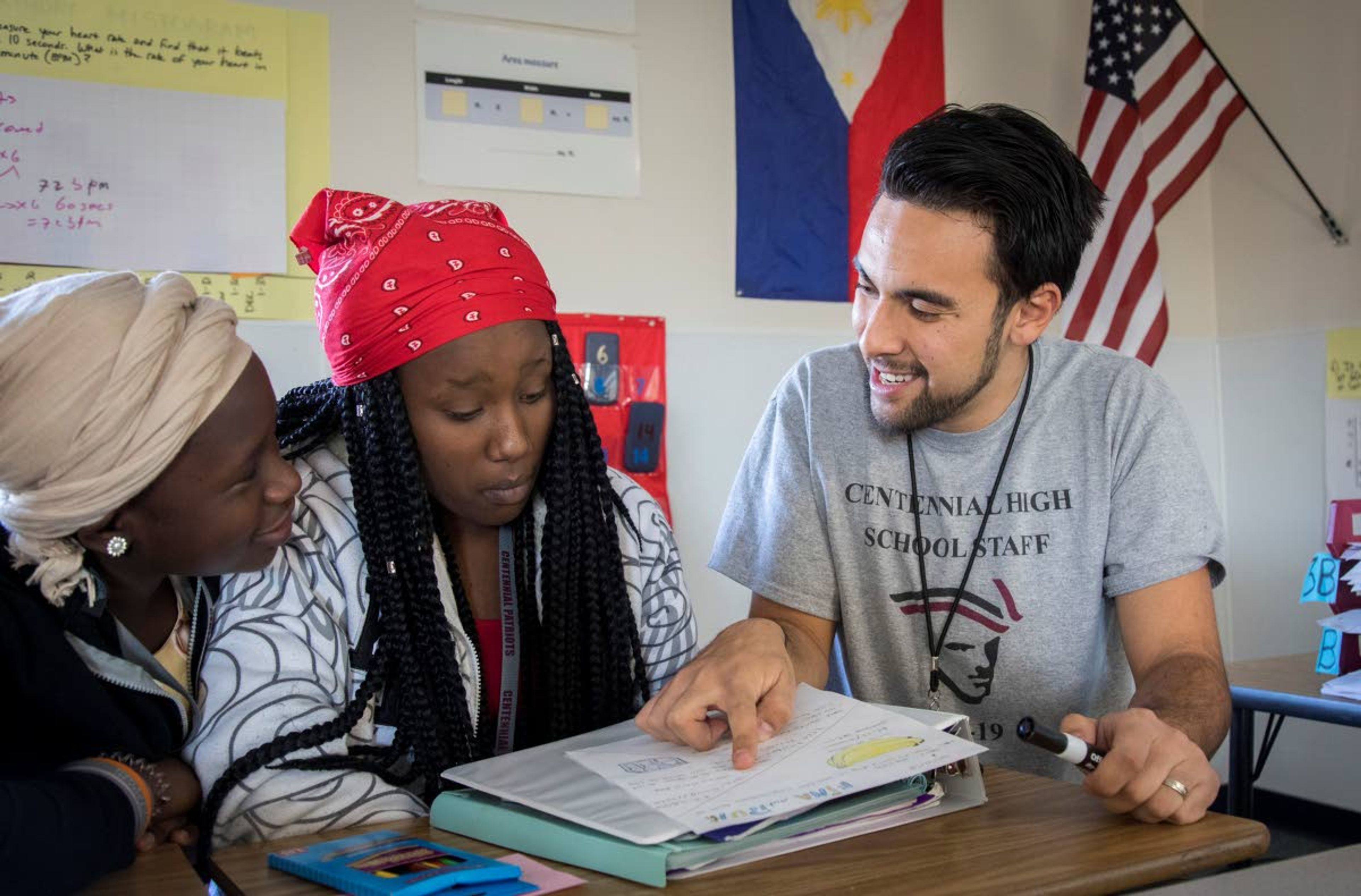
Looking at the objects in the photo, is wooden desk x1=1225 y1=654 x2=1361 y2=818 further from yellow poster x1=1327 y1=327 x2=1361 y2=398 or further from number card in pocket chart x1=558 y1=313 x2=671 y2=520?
number card in pocket chart x1=558 y1=313 x2=671 y2=520

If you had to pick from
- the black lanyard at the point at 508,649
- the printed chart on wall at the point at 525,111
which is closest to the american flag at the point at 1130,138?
the printed chart on wall at the point at 525,111

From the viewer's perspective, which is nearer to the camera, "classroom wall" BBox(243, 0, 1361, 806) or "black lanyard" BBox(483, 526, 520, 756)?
"black lanyard" BBox(483, 526, 520, 756)

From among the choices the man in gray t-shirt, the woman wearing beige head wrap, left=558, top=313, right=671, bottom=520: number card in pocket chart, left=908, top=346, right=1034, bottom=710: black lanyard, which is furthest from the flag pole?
the woman wearing beige head wrap

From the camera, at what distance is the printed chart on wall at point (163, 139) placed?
7.93 feet

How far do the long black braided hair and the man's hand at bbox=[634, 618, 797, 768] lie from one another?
28 centimetres

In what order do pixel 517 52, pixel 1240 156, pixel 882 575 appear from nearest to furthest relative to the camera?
pixel 882 575
pixel 517 52
pixel 1240 156

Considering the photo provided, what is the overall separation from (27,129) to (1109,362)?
208 cm

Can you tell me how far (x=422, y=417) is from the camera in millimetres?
1441

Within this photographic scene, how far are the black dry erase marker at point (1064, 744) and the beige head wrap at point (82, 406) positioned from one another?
782mm

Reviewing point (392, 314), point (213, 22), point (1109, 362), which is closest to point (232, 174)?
point (213, 22)

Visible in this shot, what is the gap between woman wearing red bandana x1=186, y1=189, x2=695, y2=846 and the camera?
125 centimetres

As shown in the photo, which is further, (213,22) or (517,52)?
(517,52)

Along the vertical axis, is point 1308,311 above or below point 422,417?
above

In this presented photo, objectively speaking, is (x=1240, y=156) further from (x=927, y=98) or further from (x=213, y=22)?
(x=213, y=22)
